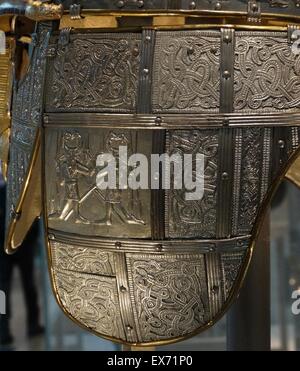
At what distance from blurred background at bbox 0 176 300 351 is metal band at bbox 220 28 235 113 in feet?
2.38

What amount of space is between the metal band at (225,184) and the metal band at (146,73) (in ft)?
0.40

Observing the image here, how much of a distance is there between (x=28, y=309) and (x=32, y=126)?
879 mm

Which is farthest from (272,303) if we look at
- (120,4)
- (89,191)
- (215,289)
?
(120,4)

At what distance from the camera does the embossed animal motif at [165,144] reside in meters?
1.30

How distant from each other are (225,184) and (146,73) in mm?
202

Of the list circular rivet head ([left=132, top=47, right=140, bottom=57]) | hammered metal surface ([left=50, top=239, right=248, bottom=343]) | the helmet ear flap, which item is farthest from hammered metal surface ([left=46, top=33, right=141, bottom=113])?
hammered metal surface ([left=50, top=239, right=248, bottom=343])

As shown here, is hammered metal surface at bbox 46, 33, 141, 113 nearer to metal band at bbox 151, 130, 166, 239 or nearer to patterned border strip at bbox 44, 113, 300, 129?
patterned border strip at bbox 44, 113, 300, 129

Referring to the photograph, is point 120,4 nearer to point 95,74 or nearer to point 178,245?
point 95,74

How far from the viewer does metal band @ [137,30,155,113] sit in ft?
4.25

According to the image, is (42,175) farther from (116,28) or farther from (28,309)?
(28,309)

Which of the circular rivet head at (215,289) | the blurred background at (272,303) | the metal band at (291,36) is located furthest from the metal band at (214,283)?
the blurred background at (272,303)

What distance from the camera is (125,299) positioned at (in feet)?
4.48
